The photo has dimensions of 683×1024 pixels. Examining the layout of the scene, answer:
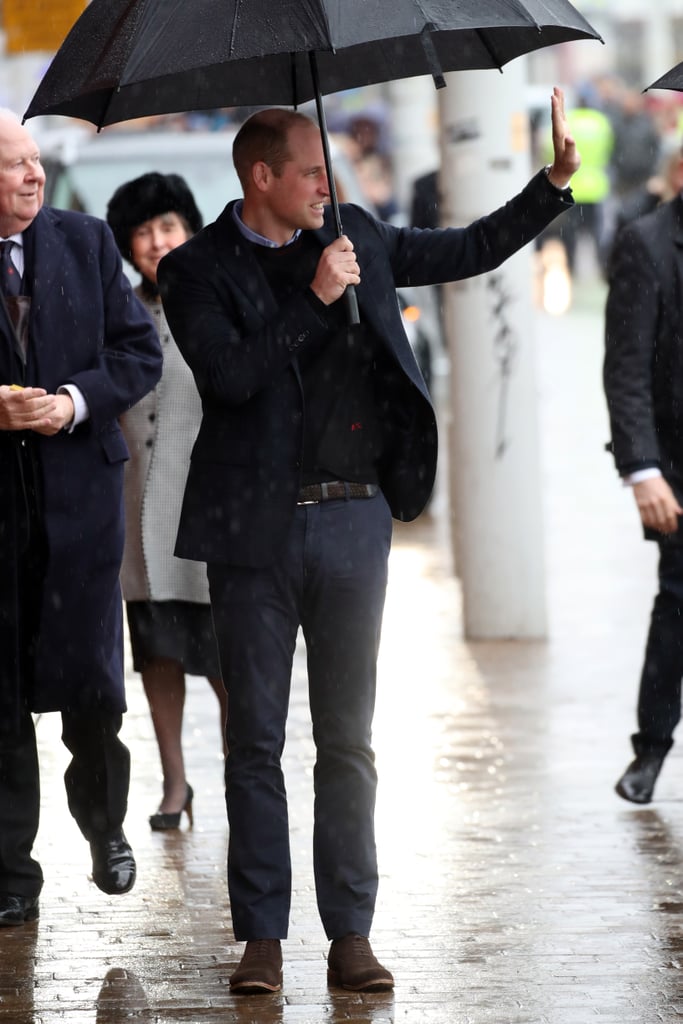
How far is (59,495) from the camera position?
221 inches

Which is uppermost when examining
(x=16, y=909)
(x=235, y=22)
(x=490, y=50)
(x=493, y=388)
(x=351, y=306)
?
(x=235, y=22)

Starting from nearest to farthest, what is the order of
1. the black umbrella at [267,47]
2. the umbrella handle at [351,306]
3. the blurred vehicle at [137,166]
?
1. the black umbrella at [267,47]
2. the umbrella handle at [351,306]
3. the blurred vehicle at [137,166]

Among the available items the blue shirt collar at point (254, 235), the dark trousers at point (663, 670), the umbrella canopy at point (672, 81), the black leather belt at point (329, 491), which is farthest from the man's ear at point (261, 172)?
the dark trousers at point (663, 670)

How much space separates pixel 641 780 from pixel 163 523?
1.70 metres

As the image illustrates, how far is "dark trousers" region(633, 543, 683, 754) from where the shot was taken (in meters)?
6.68

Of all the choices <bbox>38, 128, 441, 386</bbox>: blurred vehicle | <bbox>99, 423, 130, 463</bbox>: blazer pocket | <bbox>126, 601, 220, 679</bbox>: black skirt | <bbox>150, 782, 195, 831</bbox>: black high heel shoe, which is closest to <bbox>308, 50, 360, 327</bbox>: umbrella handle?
<bbox>99, 423, 130, 463</bbox>: blazer pocket

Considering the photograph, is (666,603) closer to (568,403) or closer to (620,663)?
(620,663)

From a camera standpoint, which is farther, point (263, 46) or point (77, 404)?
point (77, 404)

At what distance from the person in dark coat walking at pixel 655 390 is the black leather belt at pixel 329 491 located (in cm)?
164

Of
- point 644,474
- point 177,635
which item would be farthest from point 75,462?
point 644,474

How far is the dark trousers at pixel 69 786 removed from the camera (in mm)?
5699

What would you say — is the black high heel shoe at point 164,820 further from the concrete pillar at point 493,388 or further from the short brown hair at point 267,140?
the concrete pillar at point 493,388

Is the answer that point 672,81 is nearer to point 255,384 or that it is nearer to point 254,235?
point 254,235

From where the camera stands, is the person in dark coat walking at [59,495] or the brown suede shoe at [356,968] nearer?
the brown suede shoe at [356,968]
